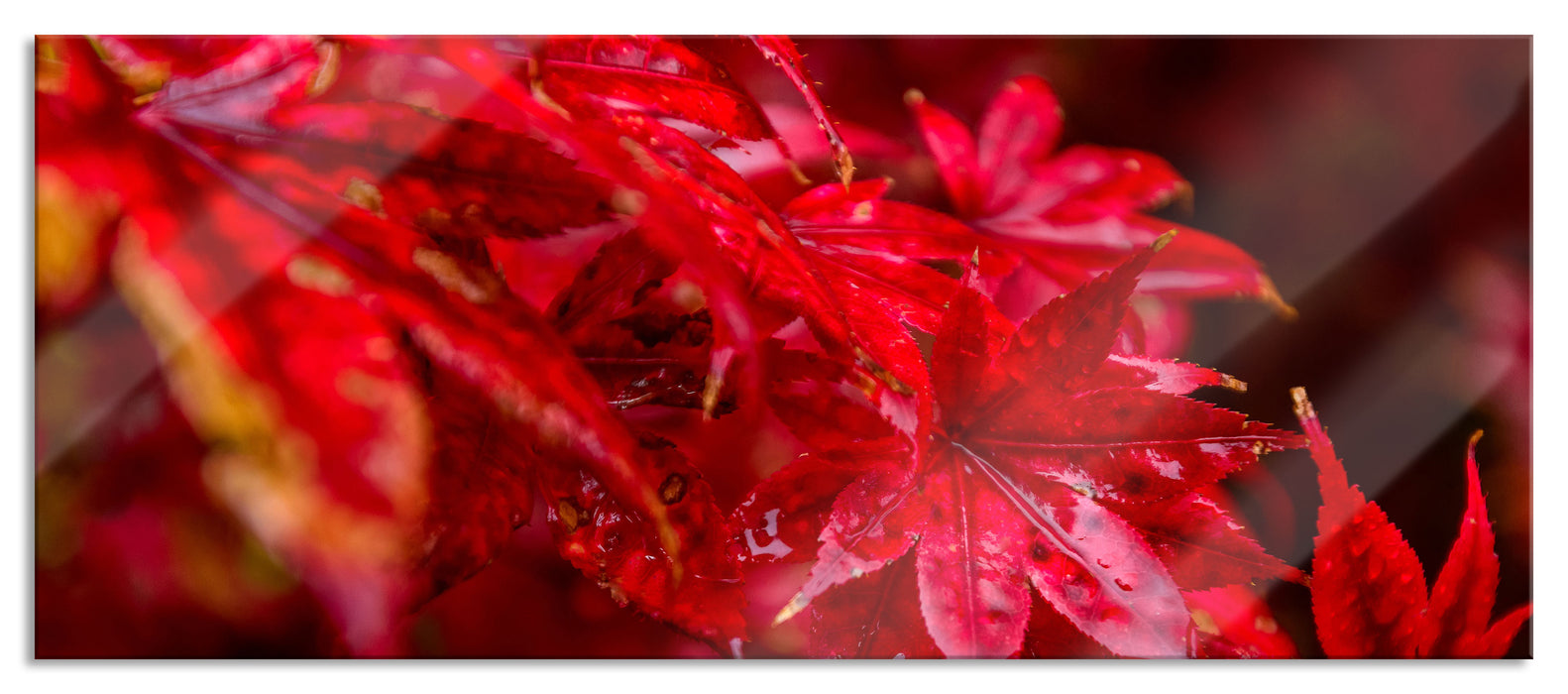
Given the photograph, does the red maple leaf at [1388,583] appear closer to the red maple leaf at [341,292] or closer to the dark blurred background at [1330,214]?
the dark blurred background at [1330,214]

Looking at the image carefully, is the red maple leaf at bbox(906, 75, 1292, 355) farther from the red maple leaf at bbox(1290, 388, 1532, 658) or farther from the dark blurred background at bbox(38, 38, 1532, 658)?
the red maple leaf at bbox(1290, 388, 1532, 658)

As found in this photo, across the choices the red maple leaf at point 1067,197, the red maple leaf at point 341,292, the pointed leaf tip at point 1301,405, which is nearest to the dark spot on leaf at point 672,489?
the red maple leaf at point 341,292

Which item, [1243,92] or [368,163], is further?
[1243,92]

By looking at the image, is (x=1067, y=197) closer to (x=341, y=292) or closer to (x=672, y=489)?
(x=672, y=489)

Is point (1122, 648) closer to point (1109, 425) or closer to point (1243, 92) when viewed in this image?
point (1109, 425)

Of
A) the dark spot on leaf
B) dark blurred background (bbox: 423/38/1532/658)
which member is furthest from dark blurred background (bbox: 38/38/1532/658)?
the dark spot on leaf

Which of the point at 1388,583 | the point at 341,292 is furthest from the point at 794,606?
the point at 1388,583

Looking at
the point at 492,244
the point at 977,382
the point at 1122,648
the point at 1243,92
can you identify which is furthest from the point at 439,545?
the point at 1243,92
